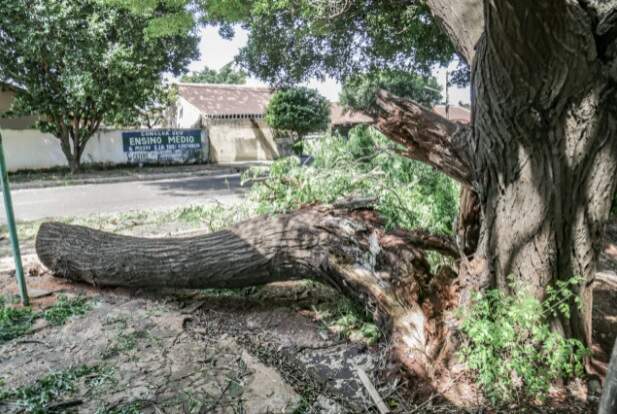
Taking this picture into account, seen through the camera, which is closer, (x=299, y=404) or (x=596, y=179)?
(x=596, y=179)

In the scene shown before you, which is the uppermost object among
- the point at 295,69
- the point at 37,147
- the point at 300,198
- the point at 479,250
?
the point at 295,69

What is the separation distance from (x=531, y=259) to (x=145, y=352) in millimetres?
2778

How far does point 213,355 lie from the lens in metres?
3.10

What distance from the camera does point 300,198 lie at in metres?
4.32

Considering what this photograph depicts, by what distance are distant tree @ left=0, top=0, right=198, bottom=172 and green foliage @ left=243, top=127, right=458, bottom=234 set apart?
948cm

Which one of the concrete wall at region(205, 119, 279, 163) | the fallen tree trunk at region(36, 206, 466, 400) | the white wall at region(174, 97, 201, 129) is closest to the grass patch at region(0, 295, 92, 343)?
the fallen tree trunk at region(36, 206, 466, 400)

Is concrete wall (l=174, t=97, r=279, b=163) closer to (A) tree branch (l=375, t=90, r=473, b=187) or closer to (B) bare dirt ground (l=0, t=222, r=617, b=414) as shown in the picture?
(B) bare dirt ground (l=0, t=222, r=617, b=414)

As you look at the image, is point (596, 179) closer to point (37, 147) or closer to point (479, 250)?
point (479, 250)

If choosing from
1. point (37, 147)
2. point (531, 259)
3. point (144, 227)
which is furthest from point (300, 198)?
point (37, 147)

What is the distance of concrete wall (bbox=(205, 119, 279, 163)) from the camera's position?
20.5m

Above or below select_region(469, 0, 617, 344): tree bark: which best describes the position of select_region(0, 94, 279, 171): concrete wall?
above

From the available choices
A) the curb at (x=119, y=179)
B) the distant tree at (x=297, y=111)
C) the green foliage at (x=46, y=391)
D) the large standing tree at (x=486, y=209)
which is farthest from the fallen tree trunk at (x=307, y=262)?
the distant tree at (x=297, y=111)

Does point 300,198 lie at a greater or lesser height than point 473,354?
greater

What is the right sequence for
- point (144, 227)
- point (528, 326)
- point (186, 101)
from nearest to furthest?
1. point (528, 326)
2. point (144, 227)
3. point (186, 101)
